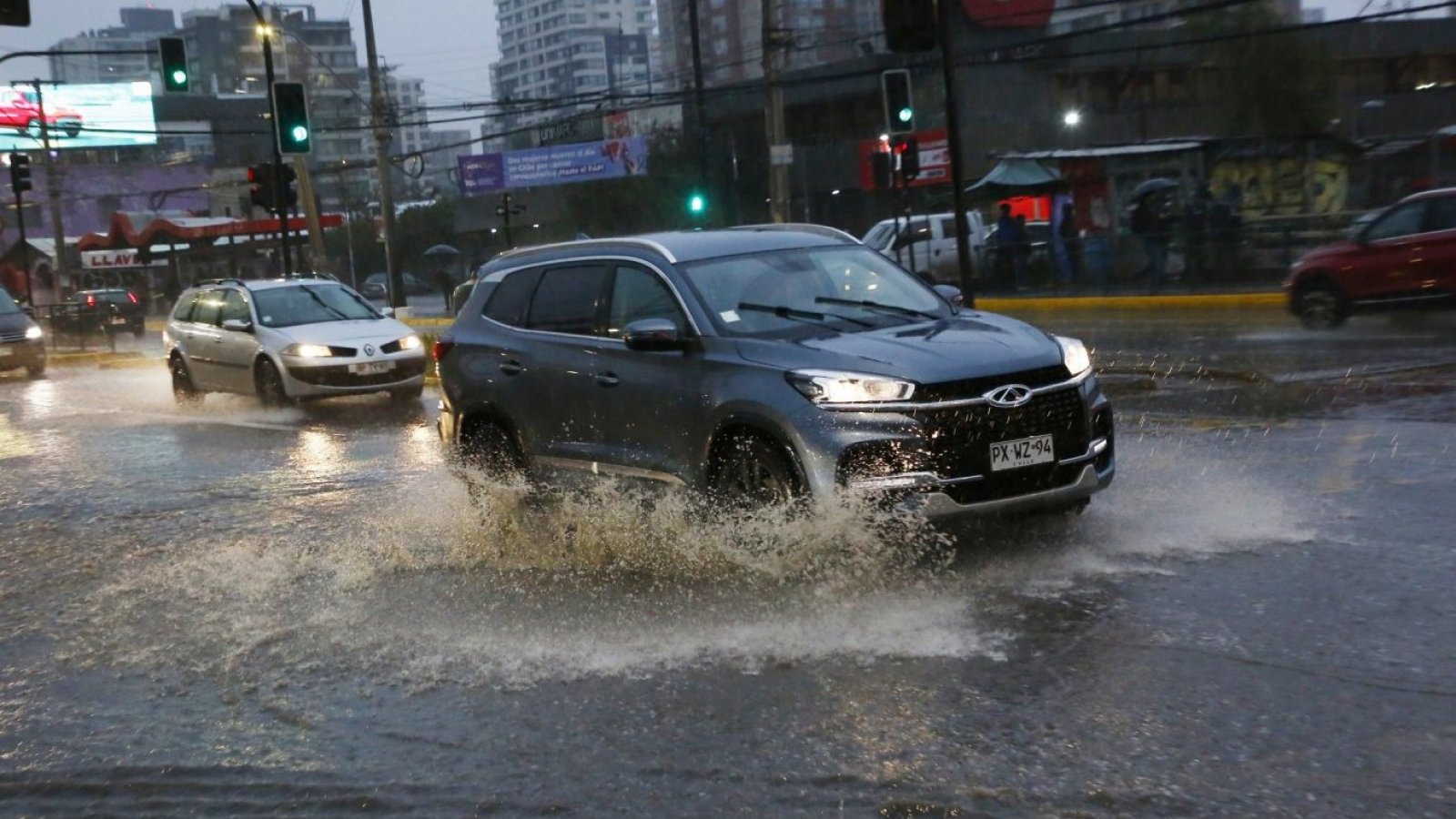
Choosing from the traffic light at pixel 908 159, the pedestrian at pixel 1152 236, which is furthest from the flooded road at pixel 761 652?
the traffic light at pixel 908 159

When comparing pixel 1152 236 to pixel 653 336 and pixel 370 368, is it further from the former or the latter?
pixel 653 336

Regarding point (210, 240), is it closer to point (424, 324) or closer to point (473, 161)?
point (473, 161)

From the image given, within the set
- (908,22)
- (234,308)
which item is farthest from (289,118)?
(908,22)

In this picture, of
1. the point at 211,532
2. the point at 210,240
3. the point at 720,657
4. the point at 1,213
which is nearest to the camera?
the point at 720,657

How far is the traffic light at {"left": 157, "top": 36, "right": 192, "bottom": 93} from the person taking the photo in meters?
27.3

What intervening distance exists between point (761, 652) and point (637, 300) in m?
2.88

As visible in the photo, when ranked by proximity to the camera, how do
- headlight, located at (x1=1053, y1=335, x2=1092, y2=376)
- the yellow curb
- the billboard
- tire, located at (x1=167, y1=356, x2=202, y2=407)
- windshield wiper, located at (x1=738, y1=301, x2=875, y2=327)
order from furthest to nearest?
the billboard
the yellow curb
tire, located at (x1=167, y1=356, x2=202, y2=407)
windshield wiper, located at (x1=738, y1=301, x2=875, y2=327)
headlight, located at (x1=1053, y1=335, x2=1092, y2=376)

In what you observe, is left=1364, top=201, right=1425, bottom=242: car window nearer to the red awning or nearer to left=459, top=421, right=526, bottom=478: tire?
left=459, top=421, right=526, bottom=478: tire

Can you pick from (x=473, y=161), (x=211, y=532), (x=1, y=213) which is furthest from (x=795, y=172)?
(x=1, y=213)

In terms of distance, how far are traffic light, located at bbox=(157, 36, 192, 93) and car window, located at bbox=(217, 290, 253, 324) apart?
30.4 feet

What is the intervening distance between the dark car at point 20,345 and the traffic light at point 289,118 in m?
5.57

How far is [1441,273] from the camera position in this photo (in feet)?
57.9

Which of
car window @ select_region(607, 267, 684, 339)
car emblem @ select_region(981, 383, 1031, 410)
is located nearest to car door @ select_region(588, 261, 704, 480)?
car window @ select_region(607, 267, 684, 339)

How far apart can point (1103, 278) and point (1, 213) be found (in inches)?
3468
